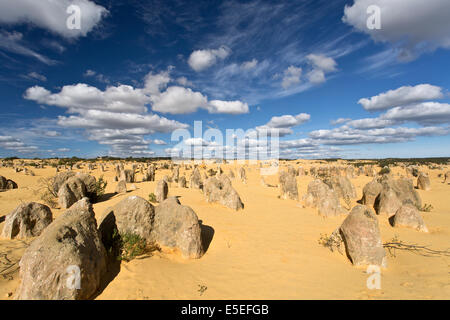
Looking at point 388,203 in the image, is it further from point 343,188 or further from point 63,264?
point 63,264

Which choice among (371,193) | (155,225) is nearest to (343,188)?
(371,193)

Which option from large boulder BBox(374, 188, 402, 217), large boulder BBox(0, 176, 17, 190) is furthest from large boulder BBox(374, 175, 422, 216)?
large boulder BBox(0, 176, 17, 190)

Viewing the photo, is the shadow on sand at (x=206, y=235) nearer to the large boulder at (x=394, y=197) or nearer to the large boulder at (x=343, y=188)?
the large boulder at (x=394, y=197)

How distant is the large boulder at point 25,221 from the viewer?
570 cm

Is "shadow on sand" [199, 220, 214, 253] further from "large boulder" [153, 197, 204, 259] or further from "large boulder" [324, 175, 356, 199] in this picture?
"large boulder" [324, 175, 356, 199]

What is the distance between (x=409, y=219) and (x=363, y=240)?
4195 mm

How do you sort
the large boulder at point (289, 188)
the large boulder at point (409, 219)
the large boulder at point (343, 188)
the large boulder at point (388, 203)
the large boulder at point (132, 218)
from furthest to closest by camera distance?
the large boulder at point (343, 188) < the large boulder at point (289, 188) < the large boulder at point (388, 203) < the large boulder at point (409, 219) < the large boulder at point (132, 218)

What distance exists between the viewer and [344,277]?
14.5 ft

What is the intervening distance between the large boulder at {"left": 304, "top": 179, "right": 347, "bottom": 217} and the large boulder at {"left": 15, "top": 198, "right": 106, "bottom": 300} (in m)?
8.36

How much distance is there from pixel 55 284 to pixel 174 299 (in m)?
1.76

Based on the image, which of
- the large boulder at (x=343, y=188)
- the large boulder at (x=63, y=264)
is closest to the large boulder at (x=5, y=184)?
the large boulder at (x=63, y=264)

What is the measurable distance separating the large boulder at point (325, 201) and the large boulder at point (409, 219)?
184 cm
